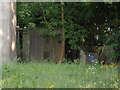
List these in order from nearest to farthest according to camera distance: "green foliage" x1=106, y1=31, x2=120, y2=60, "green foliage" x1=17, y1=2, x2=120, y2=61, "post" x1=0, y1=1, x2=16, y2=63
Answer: "post" x1=0, y1=1, x2=16, y2=63 → "green foliage" x1=106, y1=31, x2=120, y2=60 → "green foliage" x1=17, y1=2, x2=120, y2=61

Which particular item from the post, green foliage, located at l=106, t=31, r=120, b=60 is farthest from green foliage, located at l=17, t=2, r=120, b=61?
the post

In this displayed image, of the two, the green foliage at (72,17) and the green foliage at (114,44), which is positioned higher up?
the green foliage at (72,17)

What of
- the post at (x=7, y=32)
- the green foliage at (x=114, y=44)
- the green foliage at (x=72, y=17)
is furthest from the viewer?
the green foliage at (x=72, y=17)

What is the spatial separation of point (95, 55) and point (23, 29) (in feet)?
15.4

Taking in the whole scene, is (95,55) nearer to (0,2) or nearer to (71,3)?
(71,3)

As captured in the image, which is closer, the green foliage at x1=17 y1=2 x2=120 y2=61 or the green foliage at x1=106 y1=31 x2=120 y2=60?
the green foliage at x1=106 y1=31 x2=120 y2=60

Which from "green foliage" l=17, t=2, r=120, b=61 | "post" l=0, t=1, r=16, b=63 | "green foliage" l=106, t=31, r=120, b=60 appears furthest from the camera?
"green foliage" l=17, t=2, r=120, b=61

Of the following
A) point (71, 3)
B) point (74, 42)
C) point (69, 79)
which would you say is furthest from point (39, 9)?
point (69, 79)

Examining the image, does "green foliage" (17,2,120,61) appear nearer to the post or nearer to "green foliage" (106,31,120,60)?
"green foliage" (106,31,120,60)

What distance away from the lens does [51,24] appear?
1119cm

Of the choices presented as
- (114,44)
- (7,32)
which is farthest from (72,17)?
(7,32)

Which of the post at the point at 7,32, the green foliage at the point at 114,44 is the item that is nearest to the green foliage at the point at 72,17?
the green foliage at the point at 114,44

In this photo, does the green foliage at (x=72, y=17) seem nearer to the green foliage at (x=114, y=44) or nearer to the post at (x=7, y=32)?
the green foliage at (x=114, y=44)

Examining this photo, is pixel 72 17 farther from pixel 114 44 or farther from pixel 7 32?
pixel 7 32
